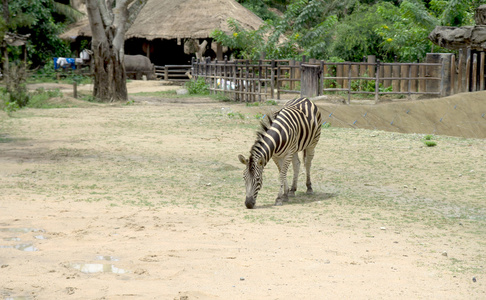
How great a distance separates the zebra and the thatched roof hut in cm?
2553

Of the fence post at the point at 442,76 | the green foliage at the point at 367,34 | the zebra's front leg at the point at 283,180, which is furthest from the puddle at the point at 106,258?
the green foliage at the point at 367,34

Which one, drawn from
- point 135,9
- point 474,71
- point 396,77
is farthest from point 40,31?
point 474,71

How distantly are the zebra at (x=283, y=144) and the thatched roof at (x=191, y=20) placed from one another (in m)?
25.4

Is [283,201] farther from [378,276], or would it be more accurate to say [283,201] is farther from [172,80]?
[172,80]

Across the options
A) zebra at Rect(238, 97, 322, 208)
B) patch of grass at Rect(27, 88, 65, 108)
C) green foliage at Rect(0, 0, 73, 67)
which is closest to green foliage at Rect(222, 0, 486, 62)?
patch of grass at Rect(27, 88, 65, 108)

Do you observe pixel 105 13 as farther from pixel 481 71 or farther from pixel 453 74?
pixel 481 71

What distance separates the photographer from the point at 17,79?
63.0 feet

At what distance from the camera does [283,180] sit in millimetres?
8258

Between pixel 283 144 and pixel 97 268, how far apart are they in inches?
144

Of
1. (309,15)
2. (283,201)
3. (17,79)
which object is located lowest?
(283,201)

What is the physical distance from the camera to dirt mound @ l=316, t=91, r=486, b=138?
17827 mm

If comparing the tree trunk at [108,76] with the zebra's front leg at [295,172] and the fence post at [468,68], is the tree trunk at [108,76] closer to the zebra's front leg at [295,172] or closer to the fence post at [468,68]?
the fence post at [468,68]

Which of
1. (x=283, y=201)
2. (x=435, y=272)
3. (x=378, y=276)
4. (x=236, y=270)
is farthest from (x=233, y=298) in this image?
(x=283, y=201)

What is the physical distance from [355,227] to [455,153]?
6.48 meters
